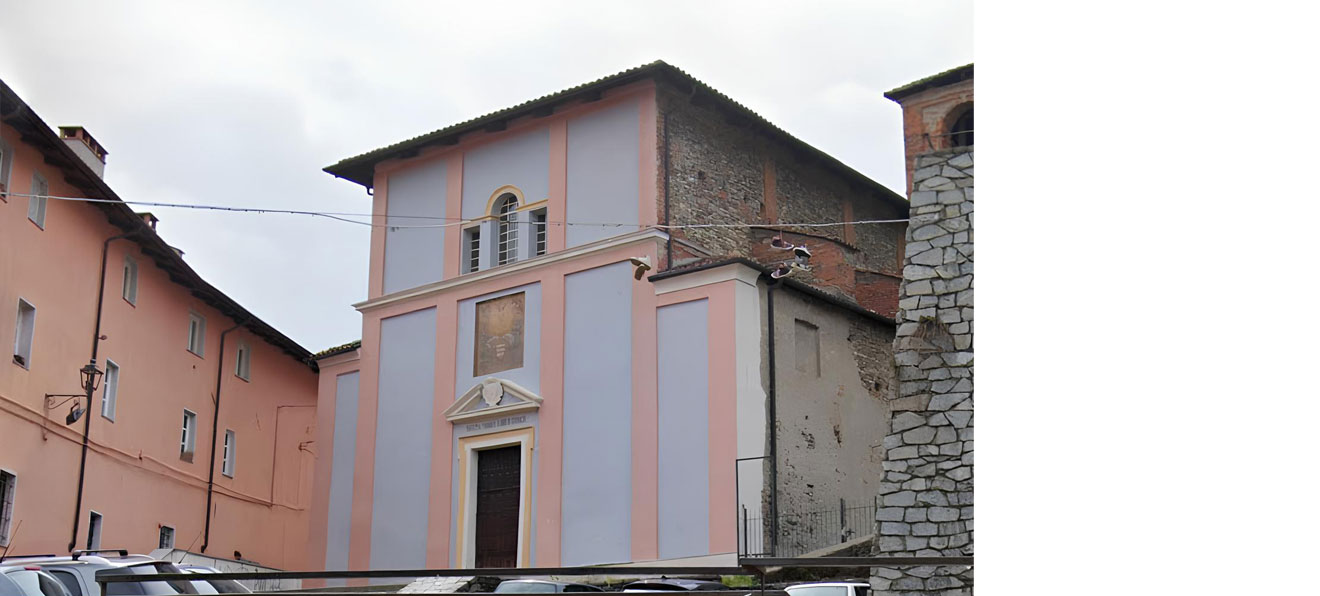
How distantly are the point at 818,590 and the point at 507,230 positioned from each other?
10.4 meters

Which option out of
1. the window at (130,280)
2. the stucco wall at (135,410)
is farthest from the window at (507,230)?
the window at (130,280)

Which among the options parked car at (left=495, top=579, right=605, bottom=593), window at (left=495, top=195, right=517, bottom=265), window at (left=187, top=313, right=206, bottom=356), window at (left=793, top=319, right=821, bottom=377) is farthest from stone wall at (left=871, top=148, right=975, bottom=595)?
window at (left=187, top=313, right=206, bottom=356)

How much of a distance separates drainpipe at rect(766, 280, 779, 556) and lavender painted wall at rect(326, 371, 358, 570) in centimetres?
746

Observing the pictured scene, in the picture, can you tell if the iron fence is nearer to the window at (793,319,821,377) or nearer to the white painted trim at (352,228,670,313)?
the window at (793,319,821,377)

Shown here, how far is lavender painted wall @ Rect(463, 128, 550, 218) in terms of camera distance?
2078cm

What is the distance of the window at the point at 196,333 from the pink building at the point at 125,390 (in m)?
0.04

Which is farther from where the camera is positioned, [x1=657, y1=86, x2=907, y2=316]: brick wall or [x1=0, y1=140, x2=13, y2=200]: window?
[x1=657, y1=86, x2=907, y2=316]: brick wall

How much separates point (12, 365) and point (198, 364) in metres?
6.80

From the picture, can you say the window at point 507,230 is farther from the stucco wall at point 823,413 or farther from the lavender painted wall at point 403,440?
the stucco wall at point 823,413

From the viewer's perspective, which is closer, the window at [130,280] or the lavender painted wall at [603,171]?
the lavender painted wall at [603,171]

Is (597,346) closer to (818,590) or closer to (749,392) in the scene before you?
(749,392)

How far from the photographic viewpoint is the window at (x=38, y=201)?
18172 mm
